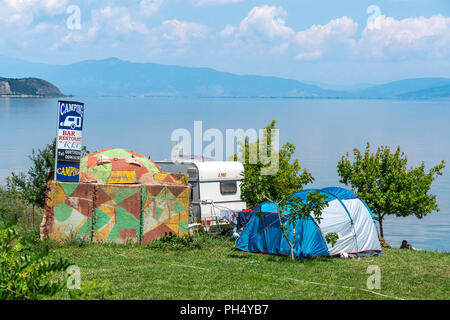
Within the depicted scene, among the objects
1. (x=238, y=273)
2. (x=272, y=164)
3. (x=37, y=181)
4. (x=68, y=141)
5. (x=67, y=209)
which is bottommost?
(x=238, y=273)

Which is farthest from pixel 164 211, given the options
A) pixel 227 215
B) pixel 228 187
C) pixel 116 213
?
pixel 228 187

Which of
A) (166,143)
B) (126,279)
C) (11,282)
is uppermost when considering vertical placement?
(166,143)

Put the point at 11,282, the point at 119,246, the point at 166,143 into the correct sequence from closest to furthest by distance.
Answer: the point at 11,282, the point at 119,246, the point at 166,143

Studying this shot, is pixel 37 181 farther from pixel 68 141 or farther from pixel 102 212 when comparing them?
pixel 102 212

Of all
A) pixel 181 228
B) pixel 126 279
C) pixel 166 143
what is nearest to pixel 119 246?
pixel 181 228

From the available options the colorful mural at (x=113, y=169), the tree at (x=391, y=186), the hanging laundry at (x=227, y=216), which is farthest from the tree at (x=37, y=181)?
the tree at (x=391, y=186)

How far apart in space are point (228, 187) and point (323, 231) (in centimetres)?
773

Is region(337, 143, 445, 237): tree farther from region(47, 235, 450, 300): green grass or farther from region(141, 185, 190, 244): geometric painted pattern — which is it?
region(141, 185, 190, 244): geometric painted pattern

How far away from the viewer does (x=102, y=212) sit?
2030 centimetres

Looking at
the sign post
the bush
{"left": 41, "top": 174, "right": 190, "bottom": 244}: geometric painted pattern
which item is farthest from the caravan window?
the bush

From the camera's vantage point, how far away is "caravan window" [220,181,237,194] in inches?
1039

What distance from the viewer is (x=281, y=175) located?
1226 inches
